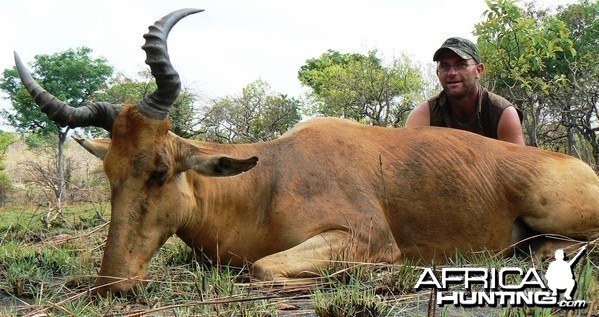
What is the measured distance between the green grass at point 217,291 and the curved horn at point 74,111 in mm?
1216

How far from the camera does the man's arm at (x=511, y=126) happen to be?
24.3ft

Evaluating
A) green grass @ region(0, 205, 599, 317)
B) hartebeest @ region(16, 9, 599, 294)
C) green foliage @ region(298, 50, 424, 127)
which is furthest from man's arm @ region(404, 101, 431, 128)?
green foliage @ region(298, 50, 424, 127)

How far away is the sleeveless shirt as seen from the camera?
759cm

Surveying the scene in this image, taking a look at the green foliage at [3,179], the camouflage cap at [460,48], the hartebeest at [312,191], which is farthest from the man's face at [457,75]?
the green foliage at [3,179]

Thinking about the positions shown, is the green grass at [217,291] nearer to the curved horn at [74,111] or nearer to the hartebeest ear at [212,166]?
the hartebeest ear at [212,166]

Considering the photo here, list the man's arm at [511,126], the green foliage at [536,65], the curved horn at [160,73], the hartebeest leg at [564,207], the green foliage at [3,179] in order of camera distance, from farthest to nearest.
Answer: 1. the green foliage at [3,179]
2. the green foliage at [536,65]
3. the man's arm at [511,126]
4. the hartebeest leg at [564,207]
5. the curved horn at [160,73]

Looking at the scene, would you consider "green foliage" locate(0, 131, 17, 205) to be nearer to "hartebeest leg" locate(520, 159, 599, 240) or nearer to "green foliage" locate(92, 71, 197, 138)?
"green foliage" locate(92, 71, 197, 138)

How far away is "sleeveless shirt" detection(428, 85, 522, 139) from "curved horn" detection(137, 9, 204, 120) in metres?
4.08

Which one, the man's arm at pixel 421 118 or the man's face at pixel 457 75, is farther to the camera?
the man's arm at pixel 421 118

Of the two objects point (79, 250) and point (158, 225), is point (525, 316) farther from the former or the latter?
point (79, 250)

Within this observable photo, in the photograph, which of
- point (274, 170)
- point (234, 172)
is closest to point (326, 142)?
point (274, 170)

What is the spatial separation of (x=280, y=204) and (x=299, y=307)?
1.49m

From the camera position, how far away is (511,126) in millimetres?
7422

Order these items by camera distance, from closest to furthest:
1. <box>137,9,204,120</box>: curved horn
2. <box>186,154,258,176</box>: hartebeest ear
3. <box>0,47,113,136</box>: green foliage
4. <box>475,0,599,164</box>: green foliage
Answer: <box>137,9,204,120</box>: curved horn, <box>186,154,258,176</box>: hartebeest ear, <box>475,0,599,164</box>: green foliage, <box>0,47,113,136</box>: green foliage
